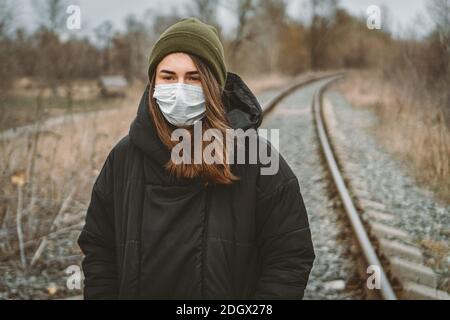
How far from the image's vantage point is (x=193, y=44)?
174 centimetres

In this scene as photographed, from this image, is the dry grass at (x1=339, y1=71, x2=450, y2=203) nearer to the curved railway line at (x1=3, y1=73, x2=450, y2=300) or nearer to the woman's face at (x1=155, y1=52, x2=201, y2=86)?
the curved railway line at (x1=3, y1=73, x2=450, y2=300)

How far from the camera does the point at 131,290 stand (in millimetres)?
1748

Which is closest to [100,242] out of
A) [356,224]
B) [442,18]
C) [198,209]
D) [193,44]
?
[198,209]

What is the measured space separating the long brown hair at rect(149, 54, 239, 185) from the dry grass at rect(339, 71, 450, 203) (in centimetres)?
393

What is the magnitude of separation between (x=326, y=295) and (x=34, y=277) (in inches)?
91.5

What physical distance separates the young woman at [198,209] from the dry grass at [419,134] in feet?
12.5

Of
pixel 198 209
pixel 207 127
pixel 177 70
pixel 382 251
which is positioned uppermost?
pixel 177 70

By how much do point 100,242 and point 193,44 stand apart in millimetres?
850

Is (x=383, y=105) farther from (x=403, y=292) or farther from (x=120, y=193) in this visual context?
(x=120, y=193)

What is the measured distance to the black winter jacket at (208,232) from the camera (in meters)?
1.70

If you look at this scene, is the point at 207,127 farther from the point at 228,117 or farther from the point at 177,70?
the point at 177,70

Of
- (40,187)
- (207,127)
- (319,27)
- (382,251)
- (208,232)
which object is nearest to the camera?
Result: (208,232)

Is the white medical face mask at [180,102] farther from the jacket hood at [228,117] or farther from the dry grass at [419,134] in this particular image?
the dry grass at [419,134]

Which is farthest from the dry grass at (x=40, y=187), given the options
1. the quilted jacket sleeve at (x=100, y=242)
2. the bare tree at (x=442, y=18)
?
the bare tree at (x=442, y=18)
